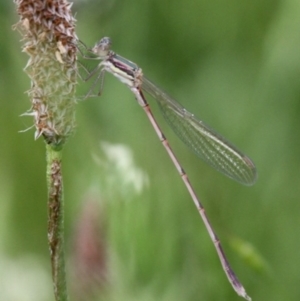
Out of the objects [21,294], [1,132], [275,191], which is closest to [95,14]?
[1,132]

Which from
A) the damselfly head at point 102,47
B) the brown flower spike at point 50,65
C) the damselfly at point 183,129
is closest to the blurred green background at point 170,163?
the damselfly at point 183,129

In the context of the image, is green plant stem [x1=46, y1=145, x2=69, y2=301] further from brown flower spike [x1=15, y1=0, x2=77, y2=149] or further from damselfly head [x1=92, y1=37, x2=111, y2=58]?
damselfly head [x1=92, y1=37, x2=111, y2=58]

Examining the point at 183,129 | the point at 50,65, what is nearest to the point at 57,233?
the point at 50,65

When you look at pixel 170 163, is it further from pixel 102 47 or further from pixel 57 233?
pixel 57 233

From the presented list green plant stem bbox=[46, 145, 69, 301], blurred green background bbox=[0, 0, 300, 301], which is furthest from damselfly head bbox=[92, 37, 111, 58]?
green plant stem bbox=[46, 145, 69, 301]

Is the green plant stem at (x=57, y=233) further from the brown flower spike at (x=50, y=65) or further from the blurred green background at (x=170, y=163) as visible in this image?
the blurred green background at (x=170, y=163)
